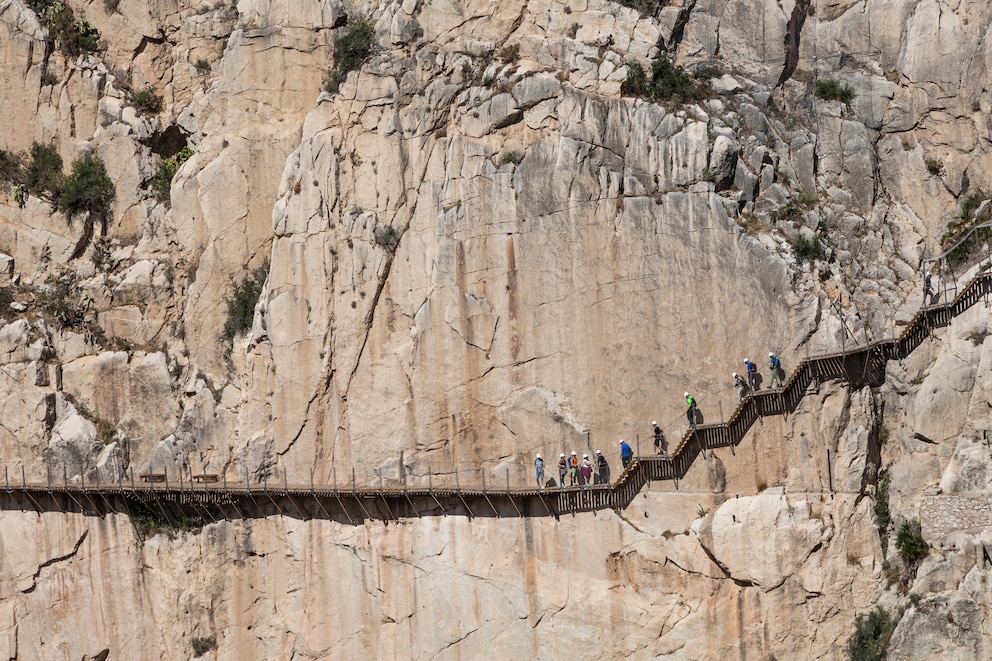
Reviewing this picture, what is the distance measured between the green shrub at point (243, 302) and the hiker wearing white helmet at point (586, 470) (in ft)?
39.0

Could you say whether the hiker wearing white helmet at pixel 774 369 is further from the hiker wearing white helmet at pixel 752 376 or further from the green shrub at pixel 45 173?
the green shrub at pixel 45 173

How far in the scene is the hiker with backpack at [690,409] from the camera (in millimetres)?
49125

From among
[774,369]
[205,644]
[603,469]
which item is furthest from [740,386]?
[205,644]

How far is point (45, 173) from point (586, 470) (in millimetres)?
21450

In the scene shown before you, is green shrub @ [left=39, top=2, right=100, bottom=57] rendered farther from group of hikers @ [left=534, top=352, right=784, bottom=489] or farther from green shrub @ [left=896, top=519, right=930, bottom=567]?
green shrub @ [left=896, top=519, right=930, bottom=567]

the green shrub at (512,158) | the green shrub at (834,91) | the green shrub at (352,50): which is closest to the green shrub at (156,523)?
the green shrub at (352,50)

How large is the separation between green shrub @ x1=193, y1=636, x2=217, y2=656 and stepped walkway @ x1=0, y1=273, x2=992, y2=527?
3508 mm

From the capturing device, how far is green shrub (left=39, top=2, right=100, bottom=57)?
196ft

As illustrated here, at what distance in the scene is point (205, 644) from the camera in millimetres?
54312

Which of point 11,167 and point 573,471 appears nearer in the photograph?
point 573,471

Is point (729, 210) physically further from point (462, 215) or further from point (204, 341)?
point (204, 341)

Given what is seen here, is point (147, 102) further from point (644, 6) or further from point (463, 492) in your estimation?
point (463, 492)

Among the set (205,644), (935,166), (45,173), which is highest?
(45,173)

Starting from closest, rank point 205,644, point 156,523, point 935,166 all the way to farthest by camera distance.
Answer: point 935,166 → point 205,644 → point 156,523
